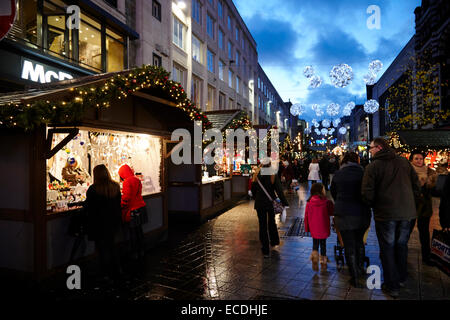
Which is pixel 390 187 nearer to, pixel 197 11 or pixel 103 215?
pixel 103 215

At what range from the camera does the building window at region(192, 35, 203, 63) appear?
22250mm

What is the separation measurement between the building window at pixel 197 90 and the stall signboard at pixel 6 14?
1834 centimetres

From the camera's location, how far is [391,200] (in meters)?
4.27

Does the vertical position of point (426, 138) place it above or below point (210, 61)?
below

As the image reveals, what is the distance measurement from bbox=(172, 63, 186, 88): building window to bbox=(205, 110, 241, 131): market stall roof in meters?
5.70

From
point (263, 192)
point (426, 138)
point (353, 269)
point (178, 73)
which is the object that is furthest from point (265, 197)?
point (178, 73)

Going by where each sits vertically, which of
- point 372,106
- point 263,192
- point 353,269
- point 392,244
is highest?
point 372,106

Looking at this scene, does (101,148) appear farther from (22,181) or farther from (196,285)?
(196,285)

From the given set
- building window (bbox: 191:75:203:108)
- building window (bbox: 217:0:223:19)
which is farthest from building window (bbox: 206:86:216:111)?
building window (bbox: 217:0:223:19)

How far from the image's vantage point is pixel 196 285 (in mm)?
4945

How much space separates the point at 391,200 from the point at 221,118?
10.4 metres

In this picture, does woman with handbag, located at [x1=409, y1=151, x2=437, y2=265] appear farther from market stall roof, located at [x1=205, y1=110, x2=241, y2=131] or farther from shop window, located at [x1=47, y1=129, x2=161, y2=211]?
market stall roof, located at [x1=205, y1=110, x2=241, y2=131]
